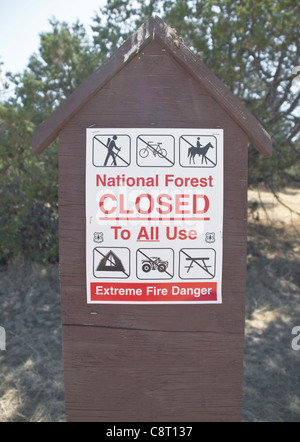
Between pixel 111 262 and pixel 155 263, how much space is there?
9.0 inches

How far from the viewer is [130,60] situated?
7.10ft

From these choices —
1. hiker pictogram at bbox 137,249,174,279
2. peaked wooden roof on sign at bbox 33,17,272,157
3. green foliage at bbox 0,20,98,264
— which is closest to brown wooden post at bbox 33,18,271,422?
peaked wooden roof on sign at bbox 33,17,272,157

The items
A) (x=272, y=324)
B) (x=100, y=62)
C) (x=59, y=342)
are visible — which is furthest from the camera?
(x=100, y=62)

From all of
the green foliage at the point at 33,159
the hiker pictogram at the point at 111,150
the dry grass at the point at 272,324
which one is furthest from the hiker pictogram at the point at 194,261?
the green foliage at the point at 33,159

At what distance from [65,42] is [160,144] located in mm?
4859

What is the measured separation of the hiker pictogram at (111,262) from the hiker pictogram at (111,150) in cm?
44

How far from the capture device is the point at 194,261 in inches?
86.4

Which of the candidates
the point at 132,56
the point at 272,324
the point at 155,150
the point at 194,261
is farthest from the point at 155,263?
the point at 272,324

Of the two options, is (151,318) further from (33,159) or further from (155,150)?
(33,159)

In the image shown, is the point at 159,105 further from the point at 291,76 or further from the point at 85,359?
the point at 291,76

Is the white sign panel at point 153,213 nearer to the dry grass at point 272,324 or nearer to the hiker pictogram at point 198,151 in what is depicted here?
the hiker pictogram at point 198,151

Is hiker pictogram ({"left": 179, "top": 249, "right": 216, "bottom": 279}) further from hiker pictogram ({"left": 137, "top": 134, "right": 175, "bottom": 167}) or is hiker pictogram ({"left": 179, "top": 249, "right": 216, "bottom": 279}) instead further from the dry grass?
the dry grass

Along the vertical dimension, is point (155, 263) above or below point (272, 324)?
above

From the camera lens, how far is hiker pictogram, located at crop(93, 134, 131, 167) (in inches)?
85.5
